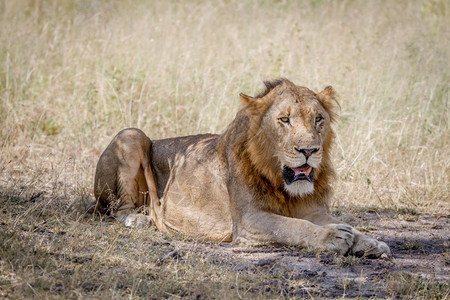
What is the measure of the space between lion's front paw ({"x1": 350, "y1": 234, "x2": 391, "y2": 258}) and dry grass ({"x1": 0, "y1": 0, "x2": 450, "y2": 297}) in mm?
1396

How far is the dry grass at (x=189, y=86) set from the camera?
267 inches

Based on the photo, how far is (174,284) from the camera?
380 cm

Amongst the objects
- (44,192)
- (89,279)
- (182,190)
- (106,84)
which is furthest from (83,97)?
(89,279)

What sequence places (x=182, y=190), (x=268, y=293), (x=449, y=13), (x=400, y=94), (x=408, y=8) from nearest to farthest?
(x=268, y=293) < (x=182, y=190) < (x=400, y=94) < (x=449, y=13) < (x=408, y=8)

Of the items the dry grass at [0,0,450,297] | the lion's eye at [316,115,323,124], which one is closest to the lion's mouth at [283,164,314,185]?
the lion's eye at [316,115,323,124]

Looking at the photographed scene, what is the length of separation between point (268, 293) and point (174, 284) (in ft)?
1.72

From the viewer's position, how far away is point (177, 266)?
4184 mm

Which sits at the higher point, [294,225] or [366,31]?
[366,31]

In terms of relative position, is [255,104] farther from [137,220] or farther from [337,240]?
[137,220]

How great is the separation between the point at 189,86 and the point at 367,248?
4.68 meters

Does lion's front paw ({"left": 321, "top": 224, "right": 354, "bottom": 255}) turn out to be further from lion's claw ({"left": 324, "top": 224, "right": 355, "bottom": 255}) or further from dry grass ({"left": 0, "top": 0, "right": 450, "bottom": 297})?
dry grass ({"left": 0, "top": 0, "right": 450, "bottom": 297})

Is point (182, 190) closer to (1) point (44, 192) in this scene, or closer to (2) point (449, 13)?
(1) point (44, 192)

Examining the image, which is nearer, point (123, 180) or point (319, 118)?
point (319, 118)

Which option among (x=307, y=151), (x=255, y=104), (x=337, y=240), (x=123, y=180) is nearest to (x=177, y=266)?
(x=337, y=240)
